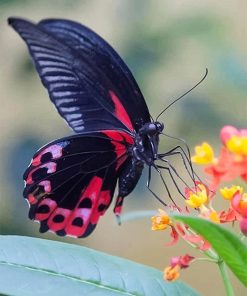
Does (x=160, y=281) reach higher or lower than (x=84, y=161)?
A: lower

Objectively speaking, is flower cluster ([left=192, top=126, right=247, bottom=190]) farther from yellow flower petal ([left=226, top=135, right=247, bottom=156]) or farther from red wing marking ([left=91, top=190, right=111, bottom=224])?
red wing marking ([left=91, top=190, right=111, bottom=224])

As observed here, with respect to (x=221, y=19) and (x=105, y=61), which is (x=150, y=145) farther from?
(x=221, y=19)

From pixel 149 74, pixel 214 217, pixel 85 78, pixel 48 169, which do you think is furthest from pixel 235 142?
pixel 149 74

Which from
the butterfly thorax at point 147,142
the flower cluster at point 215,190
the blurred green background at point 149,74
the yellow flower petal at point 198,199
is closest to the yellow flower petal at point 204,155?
the flower cluster at point 215,190

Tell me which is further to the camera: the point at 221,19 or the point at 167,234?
the point at 167,234

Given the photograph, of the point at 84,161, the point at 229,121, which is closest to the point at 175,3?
the point at 229,121

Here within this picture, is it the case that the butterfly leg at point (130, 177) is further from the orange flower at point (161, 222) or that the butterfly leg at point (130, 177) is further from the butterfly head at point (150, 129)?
the orange flower at point (161, 222)
